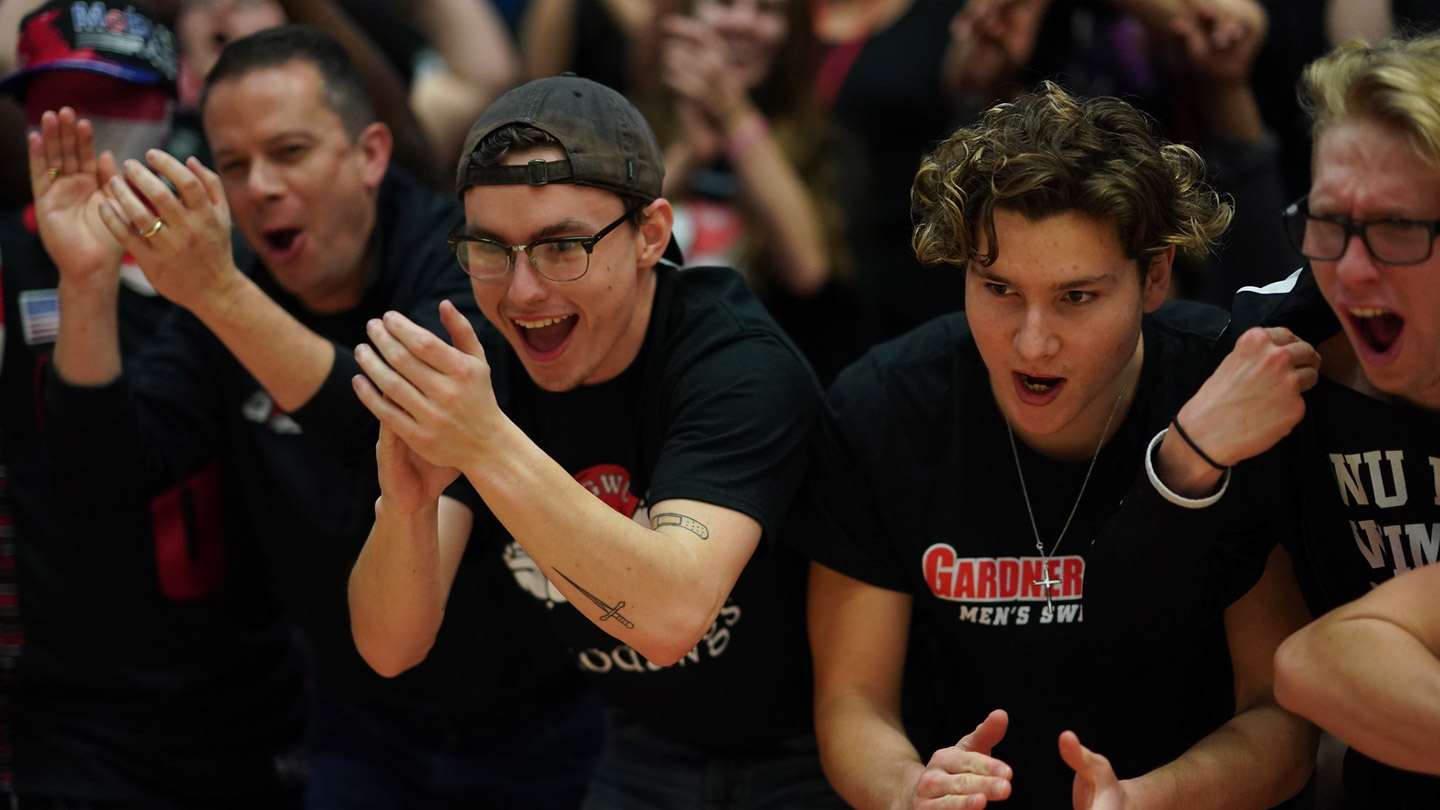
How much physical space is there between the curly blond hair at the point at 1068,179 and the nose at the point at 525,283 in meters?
0.68

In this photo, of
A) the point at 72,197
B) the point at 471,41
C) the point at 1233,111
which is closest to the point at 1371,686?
the point at 1233,111

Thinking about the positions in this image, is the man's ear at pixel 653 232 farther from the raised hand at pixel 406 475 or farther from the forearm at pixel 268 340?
the forearm at pixel 268 340

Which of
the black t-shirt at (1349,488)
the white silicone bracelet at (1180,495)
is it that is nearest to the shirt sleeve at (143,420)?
the white silicone bracelet at (1180,495)

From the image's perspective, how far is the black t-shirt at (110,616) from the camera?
337 cm

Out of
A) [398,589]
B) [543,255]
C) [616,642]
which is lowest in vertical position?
[616,642]

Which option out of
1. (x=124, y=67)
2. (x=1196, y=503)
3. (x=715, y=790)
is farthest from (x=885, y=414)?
(x=124, y=67)

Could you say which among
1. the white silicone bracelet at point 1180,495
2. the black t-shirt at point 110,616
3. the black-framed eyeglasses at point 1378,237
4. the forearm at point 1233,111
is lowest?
the black t-shirt at point 110,616

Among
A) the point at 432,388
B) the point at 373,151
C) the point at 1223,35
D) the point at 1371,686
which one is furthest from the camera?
the point at 1223,35

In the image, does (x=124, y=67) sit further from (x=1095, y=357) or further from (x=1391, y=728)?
(x=1391, y=728)

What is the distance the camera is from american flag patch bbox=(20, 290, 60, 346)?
3.34m

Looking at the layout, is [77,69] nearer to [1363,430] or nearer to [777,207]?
[777,207]

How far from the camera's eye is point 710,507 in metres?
2.50

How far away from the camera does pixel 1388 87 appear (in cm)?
214

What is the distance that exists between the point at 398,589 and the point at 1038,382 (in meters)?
1.19
